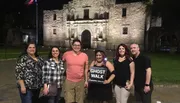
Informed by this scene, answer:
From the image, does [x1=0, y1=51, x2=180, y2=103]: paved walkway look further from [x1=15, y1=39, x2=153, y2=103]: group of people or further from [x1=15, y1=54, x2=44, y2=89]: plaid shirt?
[x1=15, y1=54, x2=44, y2=89]: plaid shirt

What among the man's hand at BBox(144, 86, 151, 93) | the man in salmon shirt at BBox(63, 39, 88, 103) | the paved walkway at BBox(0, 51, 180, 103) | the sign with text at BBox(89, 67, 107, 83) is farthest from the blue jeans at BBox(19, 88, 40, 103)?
the paved walkway at BBox(0, 51, 180, 103)

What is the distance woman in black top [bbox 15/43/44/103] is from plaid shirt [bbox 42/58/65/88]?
3.3 inches

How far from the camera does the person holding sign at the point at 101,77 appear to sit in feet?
15.8

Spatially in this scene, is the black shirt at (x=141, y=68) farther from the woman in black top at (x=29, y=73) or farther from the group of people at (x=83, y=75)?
the woman in black top at (x=29, y=73)

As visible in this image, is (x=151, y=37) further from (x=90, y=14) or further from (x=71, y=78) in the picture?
(x=71, y=78)

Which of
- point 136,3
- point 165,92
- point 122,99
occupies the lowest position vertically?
point 165,92

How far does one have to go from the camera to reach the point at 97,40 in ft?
123

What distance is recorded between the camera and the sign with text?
4780 millimetres

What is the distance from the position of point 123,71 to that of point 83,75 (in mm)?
816

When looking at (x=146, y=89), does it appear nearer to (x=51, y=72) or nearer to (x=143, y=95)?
(x=143, y=95)

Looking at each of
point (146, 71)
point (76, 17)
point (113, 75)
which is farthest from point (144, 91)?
point (76, 17)

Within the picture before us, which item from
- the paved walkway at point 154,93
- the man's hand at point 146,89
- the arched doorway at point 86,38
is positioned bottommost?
the paved walkway at point 154,93

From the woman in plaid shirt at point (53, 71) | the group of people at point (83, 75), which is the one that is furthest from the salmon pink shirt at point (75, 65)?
the woman in plaid shirt at point (53, 71)

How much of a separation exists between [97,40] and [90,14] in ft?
14.5
